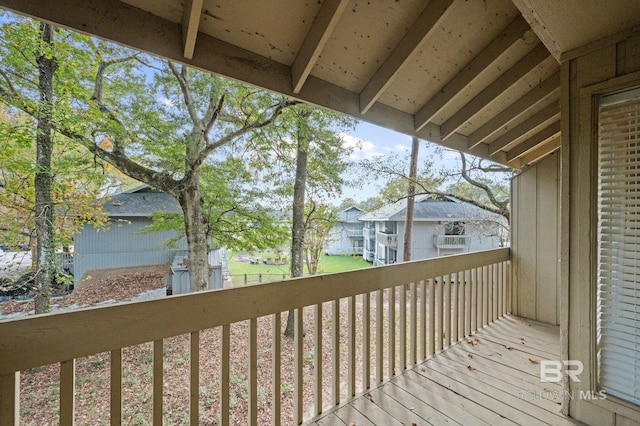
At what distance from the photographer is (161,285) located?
301 inches

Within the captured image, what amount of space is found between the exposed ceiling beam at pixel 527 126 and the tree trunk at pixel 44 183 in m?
6.80

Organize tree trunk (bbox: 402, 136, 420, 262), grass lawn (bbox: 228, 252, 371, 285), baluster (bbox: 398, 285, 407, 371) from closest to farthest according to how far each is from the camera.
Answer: baluster (bbox: 398, 285, 407, 371), tree trunk (bbox: 402, 136, 420, 262), grass lawn (bbox: 228, 252, 371, 285)

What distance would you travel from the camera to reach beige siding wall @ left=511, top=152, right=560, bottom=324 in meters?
3.28

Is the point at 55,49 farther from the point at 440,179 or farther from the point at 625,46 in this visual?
the point at 440,179

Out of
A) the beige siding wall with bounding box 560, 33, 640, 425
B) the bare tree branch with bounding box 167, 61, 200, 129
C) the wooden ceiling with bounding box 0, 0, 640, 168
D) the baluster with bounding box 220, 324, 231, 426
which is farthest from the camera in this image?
the bare tree branch with bounding box 167, 61, 200, 129

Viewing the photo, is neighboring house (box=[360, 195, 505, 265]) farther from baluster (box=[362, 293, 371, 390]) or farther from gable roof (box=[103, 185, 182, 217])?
baluster (box=[362, 293, 371, 390])

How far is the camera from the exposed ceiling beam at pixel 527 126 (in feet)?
8.96

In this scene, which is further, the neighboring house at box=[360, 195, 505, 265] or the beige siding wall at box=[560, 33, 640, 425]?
the neighboring house at box=[360, 195, 505, 265]

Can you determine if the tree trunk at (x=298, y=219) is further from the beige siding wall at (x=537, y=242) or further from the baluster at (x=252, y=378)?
the baluster at (x=252, y=378)

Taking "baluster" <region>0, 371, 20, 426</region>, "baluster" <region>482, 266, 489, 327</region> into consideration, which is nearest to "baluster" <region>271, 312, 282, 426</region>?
"baluster" <region>0, 371, 20, 426</region>

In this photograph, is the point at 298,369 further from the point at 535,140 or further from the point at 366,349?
the point at 535,140

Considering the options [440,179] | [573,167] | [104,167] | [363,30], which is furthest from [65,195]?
[440,179]

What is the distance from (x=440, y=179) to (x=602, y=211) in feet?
19.7

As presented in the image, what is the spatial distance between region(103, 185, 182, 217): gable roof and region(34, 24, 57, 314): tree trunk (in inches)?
118
